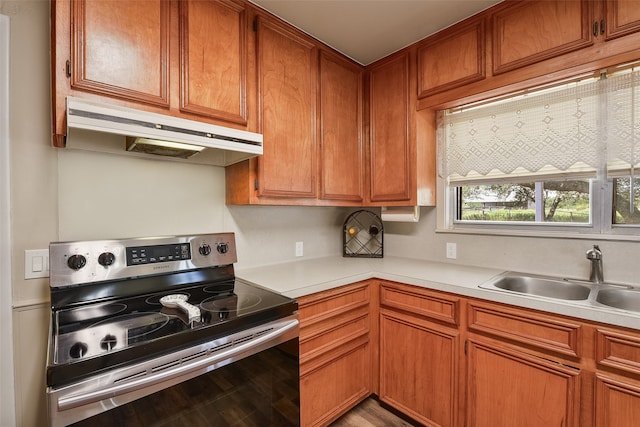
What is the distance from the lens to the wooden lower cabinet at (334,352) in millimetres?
1524

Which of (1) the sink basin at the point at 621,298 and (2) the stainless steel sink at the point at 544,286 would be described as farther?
(2) the stainless steel sink at the point at 544,286

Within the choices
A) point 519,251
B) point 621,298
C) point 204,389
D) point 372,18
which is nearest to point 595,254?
point 621,298

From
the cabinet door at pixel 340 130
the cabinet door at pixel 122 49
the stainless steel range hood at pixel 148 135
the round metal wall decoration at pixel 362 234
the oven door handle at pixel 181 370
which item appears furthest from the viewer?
the round metal wall decoration at pixel 362 234

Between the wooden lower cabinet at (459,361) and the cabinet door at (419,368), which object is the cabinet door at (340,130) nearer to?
the wooden lower cabinet at (459,361)

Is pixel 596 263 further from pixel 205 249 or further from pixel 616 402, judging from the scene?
pixel 205 249

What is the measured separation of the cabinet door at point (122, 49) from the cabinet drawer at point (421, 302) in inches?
61.2

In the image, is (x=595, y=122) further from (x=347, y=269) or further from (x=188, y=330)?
(x=188, y=330)

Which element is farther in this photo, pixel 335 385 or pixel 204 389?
pixel 335 385

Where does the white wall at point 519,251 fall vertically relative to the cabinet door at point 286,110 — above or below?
below

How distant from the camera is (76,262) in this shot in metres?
1.18

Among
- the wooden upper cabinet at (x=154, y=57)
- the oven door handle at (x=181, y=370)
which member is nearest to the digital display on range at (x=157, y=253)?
the wooden upper cabinet at (x=154, y=57)

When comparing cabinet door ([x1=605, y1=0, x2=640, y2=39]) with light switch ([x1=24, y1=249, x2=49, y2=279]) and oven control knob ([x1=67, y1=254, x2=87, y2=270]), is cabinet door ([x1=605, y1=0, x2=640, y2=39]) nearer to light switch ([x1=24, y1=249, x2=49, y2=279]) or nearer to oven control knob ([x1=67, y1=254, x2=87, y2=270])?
oven control knob ([x1=67, y1=254, x2=87, y2=270])

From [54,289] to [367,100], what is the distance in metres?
2.17

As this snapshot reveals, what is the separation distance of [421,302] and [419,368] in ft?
1.27
